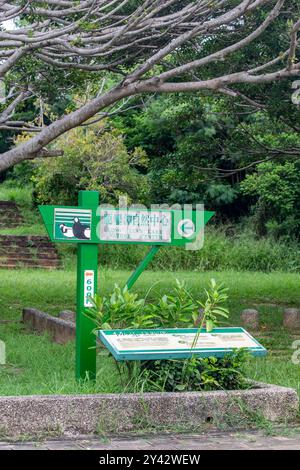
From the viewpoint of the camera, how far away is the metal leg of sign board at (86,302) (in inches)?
284

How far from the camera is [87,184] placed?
2547 centimetres

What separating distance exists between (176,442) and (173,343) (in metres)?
0.97

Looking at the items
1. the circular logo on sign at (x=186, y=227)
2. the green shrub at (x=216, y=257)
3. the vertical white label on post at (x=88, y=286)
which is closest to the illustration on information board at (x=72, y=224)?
the vertical white label on post at (x=88, y=286)

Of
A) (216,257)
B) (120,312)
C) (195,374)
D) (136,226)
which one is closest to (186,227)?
(136,226)

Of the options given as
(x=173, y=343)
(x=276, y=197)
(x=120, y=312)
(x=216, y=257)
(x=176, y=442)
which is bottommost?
(x=176, y=442)

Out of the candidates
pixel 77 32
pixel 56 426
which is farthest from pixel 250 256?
pixel 56 426

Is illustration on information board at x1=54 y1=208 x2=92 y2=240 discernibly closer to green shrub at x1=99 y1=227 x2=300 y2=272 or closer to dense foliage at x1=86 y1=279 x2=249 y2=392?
dense foliage at x1=86 y1=279 x2=249 y2=392

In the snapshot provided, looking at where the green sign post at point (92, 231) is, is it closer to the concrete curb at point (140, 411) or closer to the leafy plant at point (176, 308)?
the leafy plant at point (176, 308)

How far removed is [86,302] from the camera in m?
7.32

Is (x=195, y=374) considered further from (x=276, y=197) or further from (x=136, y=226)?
(x=276, y=197)

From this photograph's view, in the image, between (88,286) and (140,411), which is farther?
(88,286)

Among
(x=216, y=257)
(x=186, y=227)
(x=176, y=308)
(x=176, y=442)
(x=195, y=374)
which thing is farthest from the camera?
(x=216, y=257)

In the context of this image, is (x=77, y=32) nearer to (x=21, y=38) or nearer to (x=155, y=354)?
(x=21, y=38)
